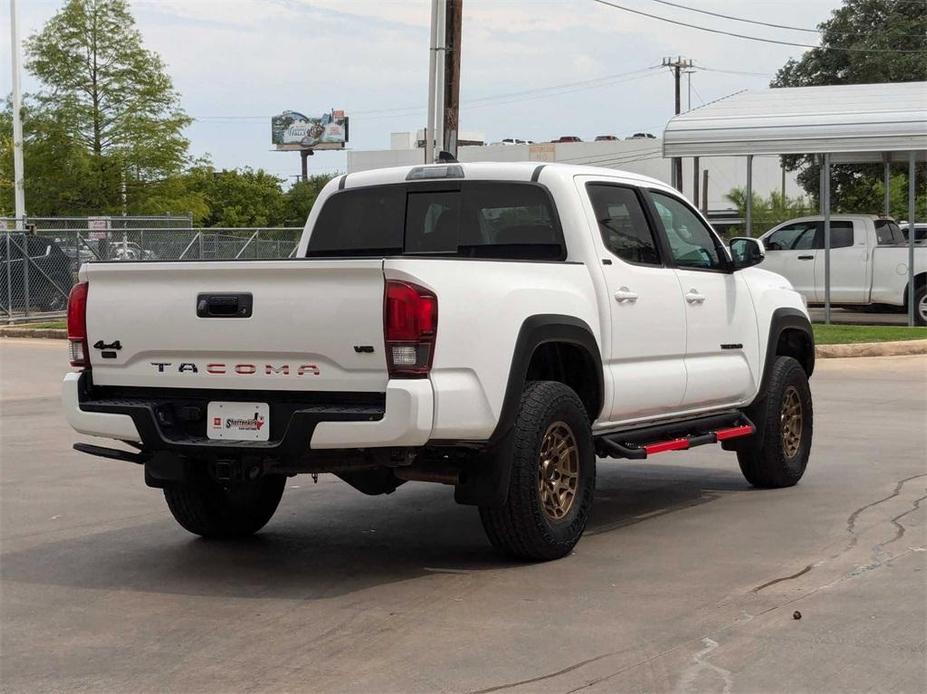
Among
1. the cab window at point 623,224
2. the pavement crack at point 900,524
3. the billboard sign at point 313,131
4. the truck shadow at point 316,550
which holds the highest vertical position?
the billboard sign at point 313,131

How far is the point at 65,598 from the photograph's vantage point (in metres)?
6.75

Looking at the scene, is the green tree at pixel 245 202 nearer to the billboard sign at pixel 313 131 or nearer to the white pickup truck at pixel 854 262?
the billboard sign at pixel 313 131

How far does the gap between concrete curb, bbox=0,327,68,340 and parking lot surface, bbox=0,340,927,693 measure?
1719cm

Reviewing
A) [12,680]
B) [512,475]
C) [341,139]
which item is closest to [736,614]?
[512,475]

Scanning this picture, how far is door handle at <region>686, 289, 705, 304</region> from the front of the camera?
8.71 metres

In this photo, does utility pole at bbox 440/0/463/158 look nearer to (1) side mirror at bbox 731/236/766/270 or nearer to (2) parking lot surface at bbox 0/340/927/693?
(2) parking lot surface at bbox 0/340/927/693

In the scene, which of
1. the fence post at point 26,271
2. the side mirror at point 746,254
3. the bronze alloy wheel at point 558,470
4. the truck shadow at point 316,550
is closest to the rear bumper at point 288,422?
the truck shadow at point 316,550

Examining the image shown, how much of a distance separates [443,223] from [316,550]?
6.84 ft

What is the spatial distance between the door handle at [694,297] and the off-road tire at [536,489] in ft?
5.09

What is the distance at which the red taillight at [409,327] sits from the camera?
21.0ft

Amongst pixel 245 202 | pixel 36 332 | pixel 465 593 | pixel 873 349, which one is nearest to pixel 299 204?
pixel 245 202

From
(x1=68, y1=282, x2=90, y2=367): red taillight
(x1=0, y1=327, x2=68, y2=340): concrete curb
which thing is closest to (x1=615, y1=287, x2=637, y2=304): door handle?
(x1=68, y1=282, x2=90, y2=367): red taillight

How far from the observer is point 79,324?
287 inches

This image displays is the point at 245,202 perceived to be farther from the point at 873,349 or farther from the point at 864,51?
the point at 873,349
